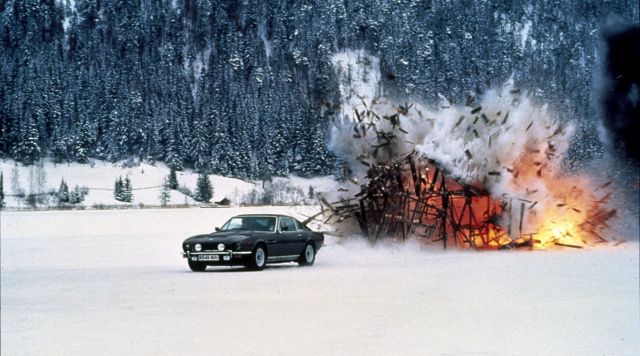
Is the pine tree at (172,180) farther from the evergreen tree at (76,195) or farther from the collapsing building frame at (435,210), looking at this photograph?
the collapsing building frame at (435,210)

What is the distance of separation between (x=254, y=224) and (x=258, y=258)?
1.13 metres

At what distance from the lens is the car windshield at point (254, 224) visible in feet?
68.8

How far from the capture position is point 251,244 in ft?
65.3

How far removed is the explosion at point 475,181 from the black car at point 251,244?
9909 mm

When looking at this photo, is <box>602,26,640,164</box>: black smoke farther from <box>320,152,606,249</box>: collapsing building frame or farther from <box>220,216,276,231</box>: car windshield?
<box>220,216,276,231</box>: car windshield

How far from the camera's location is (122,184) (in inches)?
1018

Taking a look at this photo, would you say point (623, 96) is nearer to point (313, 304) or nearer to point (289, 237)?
point (289, 237)

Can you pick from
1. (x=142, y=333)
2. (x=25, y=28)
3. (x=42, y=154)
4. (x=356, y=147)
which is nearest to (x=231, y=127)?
(x=356, y=147)

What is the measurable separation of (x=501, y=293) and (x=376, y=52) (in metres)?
119

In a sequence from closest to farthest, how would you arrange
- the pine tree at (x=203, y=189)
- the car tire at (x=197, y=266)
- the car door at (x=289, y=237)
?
the car tire at (x=197, y=266) < the car door at (x=289, y=237) < the pine tree at (x=203, y=189)

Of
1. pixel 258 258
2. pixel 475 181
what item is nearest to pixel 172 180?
pixel 258 258

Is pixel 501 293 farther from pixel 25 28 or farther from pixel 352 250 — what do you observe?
pixel 25 28

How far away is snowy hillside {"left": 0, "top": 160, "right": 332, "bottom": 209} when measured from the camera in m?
18.0

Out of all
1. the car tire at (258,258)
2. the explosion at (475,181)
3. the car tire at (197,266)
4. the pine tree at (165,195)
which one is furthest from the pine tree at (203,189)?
the car tire at (258,258)
